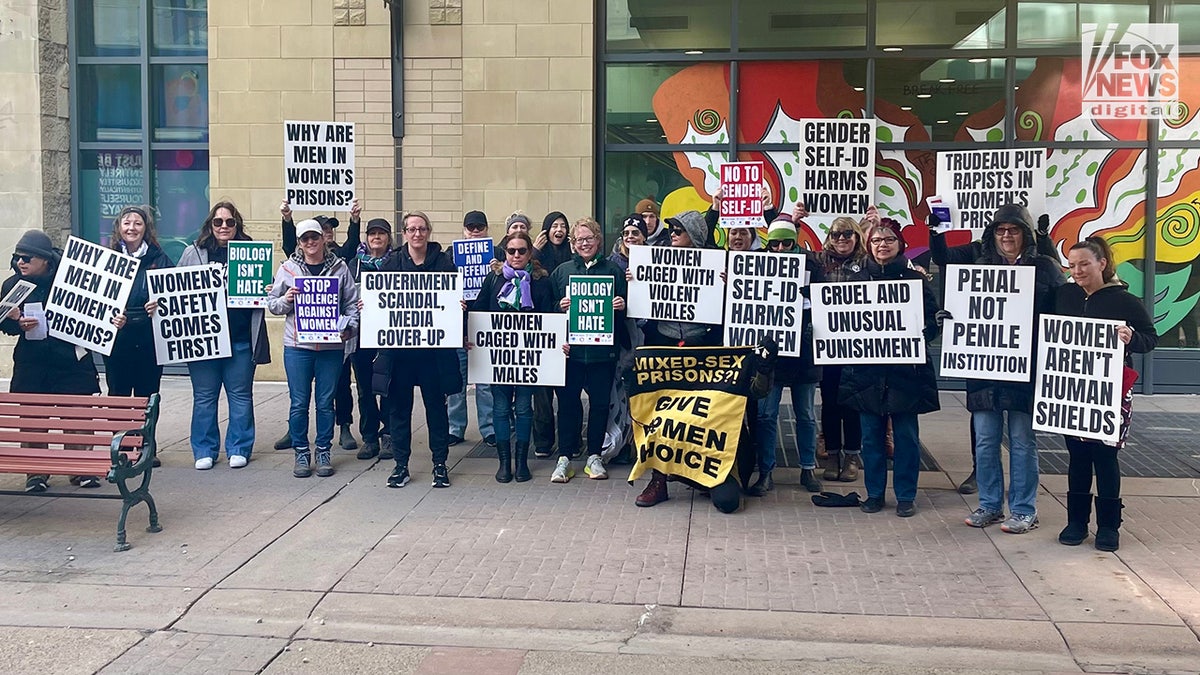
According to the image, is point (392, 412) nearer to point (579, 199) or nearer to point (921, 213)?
point (579, 199)

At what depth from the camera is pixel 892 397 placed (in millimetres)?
7328

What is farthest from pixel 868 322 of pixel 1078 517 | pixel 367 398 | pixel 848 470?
pixel 367 398

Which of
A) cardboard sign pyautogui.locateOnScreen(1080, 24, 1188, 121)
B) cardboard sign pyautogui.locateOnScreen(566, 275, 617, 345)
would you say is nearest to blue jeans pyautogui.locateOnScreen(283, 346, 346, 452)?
cardboard sign pyautogui.locateOnScreen(566, 275, 617, 345)

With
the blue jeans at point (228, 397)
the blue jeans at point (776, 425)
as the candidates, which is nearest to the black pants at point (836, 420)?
the blue jeans at point (776, 425)

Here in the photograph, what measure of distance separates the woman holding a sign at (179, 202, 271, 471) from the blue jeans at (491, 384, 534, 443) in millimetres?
1856

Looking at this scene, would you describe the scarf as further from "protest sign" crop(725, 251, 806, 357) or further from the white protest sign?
"protest sign" crop(725, 251, 806, 357)

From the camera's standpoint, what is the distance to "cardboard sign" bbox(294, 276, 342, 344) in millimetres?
8344

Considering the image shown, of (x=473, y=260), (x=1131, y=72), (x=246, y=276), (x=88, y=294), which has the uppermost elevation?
(x=1131, y=72)

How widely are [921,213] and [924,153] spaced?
26.2 inches

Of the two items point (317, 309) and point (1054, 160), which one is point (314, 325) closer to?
point (317, 309)

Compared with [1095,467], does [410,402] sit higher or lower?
higher

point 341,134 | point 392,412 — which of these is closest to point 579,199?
point 341,134

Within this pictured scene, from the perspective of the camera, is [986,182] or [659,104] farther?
[659,104]

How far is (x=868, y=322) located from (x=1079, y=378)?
1375 mm
